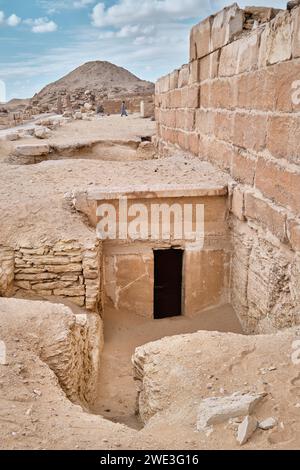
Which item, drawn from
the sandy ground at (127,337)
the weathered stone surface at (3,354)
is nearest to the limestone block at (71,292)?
the sandy ground at (127,337)

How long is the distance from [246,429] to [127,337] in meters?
3.70

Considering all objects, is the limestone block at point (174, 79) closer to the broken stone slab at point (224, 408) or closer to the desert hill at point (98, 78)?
the broken stone slab at point (224, 408)

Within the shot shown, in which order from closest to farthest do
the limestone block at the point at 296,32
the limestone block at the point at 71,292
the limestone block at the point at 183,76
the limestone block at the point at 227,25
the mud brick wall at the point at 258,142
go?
the limestone block at the point at 296,32 → the mud brick wall at the point at 258,142 → the limestone block at the point at 71,292 → the limestone block at the point at 227,25 → the limestone block at the point at 183,76

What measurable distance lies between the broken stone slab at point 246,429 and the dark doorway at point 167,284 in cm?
450

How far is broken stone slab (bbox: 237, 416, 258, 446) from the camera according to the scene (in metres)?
2.24

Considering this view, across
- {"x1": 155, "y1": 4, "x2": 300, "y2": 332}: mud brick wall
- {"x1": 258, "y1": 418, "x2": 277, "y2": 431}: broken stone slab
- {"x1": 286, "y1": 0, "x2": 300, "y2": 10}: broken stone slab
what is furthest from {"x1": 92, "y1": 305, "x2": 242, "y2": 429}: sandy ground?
{"x1": 286, "y1": 0, "x2": 300, "y2": 10}: broken stone slab

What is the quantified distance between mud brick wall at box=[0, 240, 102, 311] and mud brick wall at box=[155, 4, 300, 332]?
6.69 feet

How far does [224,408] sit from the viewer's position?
2467 millimetres

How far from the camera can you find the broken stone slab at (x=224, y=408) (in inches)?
94.7

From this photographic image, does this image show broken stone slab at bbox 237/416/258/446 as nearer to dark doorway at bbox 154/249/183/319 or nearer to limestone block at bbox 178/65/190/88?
dark doorway at bbox 154/249/183/319

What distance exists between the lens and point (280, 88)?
14.3 feet

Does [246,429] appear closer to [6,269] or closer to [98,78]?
[6,269]

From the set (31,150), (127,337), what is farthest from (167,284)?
(31,150)

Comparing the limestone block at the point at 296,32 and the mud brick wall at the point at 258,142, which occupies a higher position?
the limestone block at the point at 296,32
